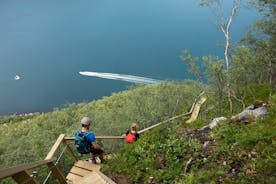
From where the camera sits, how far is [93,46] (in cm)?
12212

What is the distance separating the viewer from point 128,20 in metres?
152

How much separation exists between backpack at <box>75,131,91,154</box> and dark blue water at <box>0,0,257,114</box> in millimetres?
57633

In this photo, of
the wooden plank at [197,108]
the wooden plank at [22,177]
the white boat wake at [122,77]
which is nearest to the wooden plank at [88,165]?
the wooden plank at [22,177]

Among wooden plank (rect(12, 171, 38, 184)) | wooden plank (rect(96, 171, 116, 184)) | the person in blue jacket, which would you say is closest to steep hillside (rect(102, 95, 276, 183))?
wooden plank (rect(96, 171, 116, 184))

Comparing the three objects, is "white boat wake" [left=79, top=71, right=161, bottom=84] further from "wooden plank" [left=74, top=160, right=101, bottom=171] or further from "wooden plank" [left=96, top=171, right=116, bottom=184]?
"wooden plank" [left=96, top=171, right=116, bottom=184]

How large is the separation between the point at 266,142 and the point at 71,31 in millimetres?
143150

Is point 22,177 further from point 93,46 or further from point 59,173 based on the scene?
point 93,46

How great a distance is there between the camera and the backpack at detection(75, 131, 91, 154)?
8.48 m

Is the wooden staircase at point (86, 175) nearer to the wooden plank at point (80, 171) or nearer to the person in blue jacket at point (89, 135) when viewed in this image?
the wooden plank at point (80, 171)

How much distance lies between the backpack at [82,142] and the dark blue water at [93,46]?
57.6 metres

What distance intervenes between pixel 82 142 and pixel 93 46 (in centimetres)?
11581

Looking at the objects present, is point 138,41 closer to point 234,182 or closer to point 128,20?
point 128,20

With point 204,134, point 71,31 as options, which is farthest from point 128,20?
point 204,134

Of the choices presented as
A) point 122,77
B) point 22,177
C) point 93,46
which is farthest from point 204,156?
point 93,46
